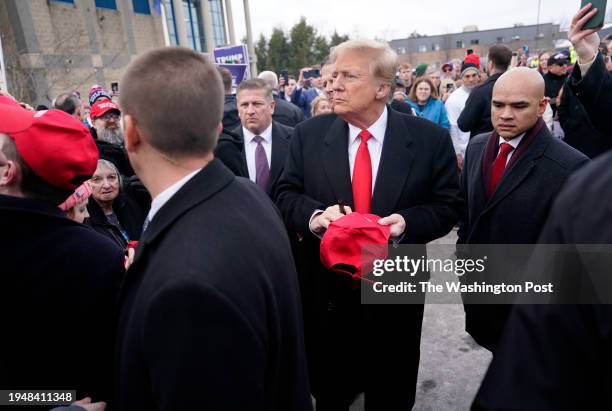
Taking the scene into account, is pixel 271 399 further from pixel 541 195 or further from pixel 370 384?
pixel 541 195

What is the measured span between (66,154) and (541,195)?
234 cm

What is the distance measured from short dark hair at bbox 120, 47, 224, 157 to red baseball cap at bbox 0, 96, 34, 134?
52cm

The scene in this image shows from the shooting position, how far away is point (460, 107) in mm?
6387

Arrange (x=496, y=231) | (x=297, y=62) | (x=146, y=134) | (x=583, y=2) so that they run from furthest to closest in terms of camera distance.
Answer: (x=297, y=62), (x=496, y=231), (x=583, y=2), (x=146, y=134)

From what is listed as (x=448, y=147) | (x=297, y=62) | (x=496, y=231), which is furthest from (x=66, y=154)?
(x=297, y=62)

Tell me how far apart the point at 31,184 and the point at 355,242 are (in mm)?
1363


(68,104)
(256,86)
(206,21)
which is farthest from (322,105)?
(206,21)

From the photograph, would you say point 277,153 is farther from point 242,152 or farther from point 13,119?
point 13,119

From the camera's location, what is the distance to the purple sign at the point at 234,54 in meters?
8.93

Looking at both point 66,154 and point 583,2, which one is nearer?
point 66,154

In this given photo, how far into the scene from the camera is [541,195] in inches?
96.3

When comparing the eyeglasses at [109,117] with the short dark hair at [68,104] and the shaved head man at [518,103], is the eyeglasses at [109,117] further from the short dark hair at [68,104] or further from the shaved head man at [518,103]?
the shaved head man at [518,103]

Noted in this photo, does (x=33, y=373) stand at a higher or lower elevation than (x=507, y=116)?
lower

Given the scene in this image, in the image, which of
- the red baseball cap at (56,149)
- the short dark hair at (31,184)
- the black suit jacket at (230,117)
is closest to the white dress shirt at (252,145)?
the black suit jacket at (230,117)
